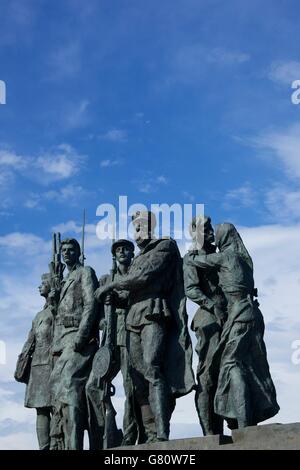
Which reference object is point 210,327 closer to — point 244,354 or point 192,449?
point 244,354

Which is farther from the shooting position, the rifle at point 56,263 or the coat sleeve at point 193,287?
the rifle at point 56,263

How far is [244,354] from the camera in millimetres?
11609

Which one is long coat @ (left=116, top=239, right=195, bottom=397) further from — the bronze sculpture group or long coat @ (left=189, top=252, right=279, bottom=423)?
long coat @ (left=189, top=252, right=279, bottom=423)

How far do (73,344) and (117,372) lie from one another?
0.76 m

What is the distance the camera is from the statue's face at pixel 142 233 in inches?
519

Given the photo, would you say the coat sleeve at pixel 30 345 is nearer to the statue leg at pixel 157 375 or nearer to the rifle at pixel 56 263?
the rifle at pixel 56 263

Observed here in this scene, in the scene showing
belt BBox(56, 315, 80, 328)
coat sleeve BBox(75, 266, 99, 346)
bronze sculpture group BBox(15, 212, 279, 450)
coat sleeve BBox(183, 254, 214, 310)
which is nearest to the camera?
bronze sculpture group BBox(15, 212, 279, 450)

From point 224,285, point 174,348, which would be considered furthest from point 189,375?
point 224,285

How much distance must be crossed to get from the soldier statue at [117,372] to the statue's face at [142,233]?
0.61 meters

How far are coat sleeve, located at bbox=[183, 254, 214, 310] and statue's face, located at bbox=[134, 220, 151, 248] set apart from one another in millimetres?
755

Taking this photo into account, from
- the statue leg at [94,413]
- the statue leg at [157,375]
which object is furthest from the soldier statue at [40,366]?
the statue leg at [157,375]

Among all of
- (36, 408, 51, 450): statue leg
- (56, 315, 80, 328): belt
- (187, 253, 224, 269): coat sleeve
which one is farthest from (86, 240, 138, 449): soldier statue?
(36, 408, 51, 450): statue leg

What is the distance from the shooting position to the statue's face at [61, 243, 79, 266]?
14430 millimetres

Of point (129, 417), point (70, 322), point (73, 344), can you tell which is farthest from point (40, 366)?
point (129, 417)
